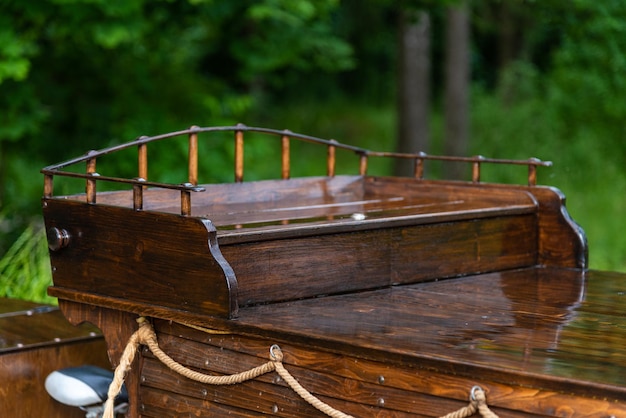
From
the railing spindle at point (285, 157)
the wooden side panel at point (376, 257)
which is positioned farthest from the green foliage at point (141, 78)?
the wooden side panel at point (376, 257)

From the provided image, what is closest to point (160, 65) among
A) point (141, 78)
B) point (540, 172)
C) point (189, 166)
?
point (141, 78)

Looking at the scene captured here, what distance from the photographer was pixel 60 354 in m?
4.76

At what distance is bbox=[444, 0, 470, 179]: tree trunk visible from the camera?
15.0 meters

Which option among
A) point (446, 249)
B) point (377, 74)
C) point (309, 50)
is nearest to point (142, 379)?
point (446, 249)

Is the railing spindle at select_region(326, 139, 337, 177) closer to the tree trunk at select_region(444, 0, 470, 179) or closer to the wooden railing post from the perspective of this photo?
the wooden railing post

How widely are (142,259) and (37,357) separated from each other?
3.53 ft

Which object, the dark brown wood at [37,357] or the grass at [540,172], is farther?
the grass at [540,172]

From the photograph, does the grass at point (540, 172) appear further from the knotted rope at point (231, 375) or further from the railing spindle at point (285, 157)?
the knotted rope at point (231, 375)

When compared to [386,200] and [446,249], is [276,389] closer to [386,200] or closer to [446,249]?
[446,249]

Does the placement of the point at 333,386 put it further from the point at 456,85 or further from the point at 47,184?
the point at 456,85

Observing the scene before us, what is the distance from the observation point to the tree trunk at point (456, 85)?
15047mm

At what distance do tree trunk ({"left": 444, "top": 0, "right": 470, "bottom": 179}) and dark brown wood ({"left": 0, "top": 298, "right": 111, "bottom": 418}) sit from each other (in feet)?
34.7

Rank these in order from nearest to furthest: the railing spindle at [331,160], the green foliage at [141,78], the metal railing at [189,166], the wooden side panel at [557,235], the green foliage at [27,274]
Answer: the metal railing at [189,166] < the wooden side panel at [557,235] < the railing spindle at [331,160] < the green foliage at [27,274] < the green foliage at [141,78]

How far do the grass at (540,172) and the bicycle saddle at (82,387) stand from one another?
1.99 m
